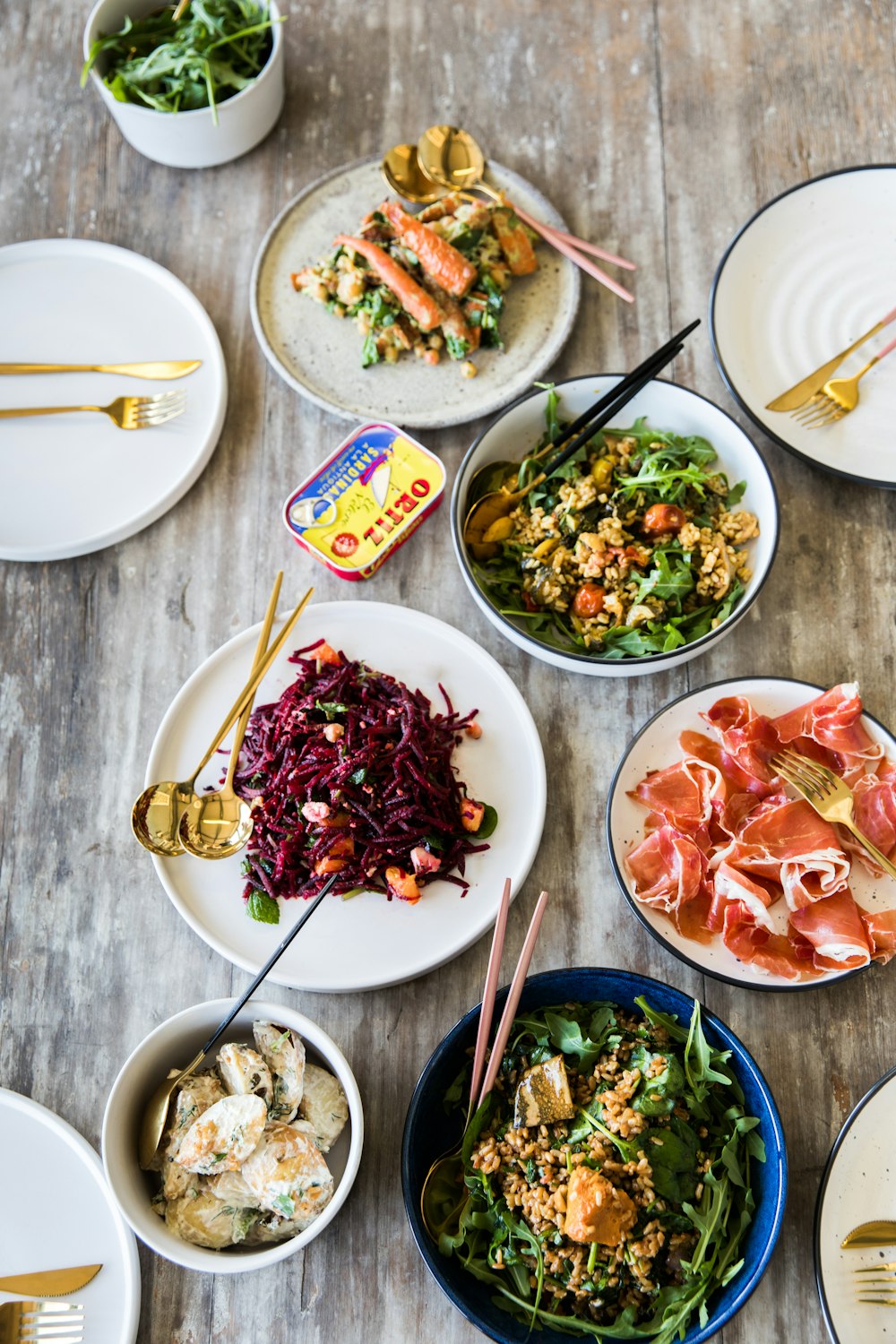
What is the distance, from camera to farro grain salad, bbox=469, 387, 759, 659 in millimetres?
1844

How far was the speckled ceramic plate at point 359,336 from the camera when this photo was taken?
6.72 ft

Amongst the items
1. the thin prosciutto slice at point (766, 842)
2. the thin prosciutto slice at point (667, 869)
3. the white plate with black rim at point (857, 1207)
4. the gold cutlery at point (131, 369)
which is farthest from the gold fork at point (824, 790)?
the gold cutlery at point (131, 369)

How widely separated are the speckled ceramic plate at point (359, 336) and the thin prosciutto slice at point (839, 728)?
0.85m

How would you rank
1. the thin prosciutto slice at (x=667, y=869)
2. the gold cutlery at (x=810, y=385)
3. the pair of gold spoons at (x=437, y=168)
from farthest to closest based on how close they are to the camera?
the pair of gold spoons at (x=437, y=168) → the gold cutlery at (x=810, y=385) → the thin prosciutto slice at (x=667, y=869)

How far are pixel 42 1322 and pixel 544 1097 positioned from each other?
92cm

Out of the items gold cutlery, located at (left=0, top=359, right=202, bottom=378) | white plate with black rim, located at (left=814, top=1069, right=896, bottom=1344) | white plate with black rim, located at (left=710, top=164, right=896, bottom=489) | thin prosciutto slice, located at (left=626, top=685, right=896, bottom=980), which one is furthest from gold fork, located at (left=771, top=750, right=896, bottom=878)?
gold cutlery, located at (left=0, top=359, right=202, bottom=378)

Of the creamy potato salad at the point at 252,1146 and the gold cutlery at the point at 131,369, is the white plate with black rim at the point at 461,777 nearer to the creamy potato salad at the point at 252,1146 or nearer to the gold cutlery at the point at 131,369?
the creamy potato salad at the point at 252,1146

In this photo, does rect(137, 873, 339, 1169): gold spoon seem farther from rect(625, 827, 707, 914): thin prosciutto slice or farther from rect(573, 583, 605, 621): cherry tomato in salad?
rect(573, 583, 605, 621): cherry tomato in salad

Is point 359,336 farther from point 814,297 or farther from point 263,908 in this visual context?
point 263,908

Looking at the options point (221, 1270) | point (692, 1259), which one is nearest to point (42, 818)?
point (221, 1270)

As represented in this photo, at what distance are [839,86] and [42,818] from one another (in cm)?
236

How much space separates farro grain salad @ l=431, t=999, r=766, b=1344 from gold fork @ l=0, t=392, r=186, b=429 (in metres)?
1.42

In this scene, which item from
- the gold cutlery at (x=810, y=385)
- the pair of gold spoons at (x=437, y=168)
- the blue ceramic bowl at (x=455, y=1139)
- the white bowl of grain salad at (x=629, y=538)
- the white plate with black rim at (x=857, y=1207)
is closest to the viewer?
the blue ceramic bowl at (x=455, y=1139)

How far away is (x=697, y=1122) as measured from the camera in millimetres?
1599
